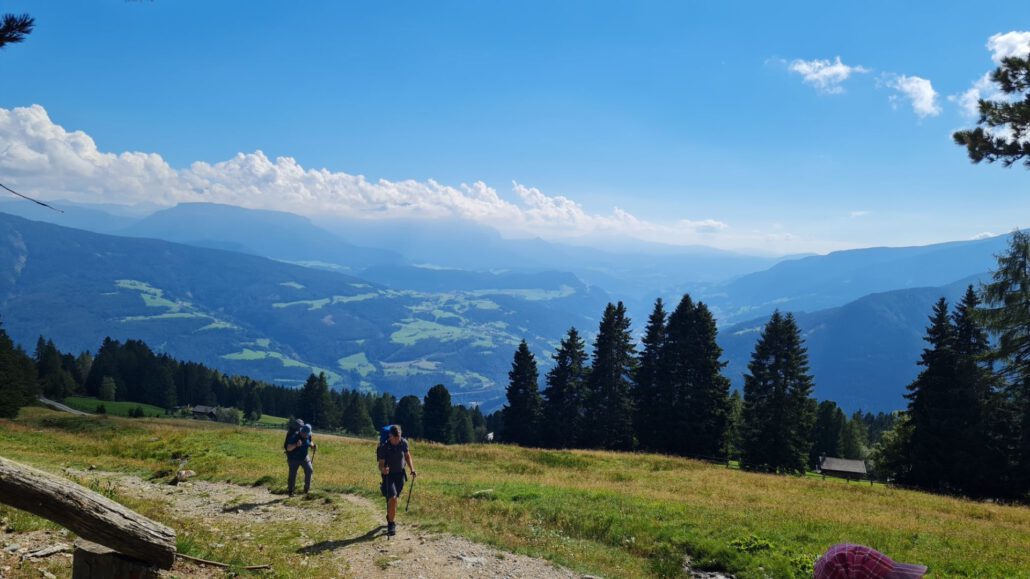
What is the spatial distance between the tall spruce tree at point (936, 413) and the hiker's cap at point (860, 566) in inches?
1646

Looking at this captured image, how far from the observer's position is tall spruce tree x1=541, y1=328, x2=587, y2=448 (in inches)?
2303

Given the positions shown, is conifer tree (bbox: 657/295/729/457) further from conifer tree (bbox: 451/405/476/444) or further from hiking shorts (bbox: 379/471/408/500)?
conifer tree (bbox: 451/405/476/444)

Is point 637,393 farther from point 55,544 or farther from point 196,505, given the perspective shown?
point 55,544

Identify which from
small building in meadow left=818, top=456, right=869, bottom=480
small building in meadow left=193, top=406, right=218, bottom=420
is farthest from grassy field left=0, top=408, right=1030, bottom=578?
small building in meadow left=193, top=406, right=218, bottom=420

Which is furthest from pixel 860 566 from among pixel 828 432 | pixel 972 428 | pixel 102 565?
pixel 828 432

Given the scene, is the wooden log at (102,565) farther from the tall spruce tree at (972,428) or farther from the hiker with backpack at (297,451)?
the tall spruce tree at (972,428)

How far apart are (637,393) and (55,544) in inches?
1964

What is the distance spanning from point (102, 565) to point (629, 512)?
46.6 feet

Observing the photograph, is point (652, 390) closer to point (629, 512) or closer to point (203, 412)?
point (629, 512)

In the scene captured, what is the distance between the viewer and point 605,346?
5697 centimetres

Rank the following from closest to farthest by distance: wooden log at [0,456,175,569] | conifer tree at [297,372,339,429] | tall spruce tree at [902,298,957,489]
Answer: wooden log at [0,456,175,569] < tall spruce tree at [902,298,957,489] < conifer tree at [297,372,339,429]

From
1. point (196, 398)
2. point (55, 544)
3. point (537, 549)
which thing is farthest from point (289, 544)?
point (196, 398)

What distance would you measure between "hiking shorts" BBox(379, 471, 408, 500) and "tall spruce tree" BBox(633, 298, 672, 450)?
4036 cm

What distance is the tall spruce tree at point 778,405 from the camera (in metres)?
46.2
